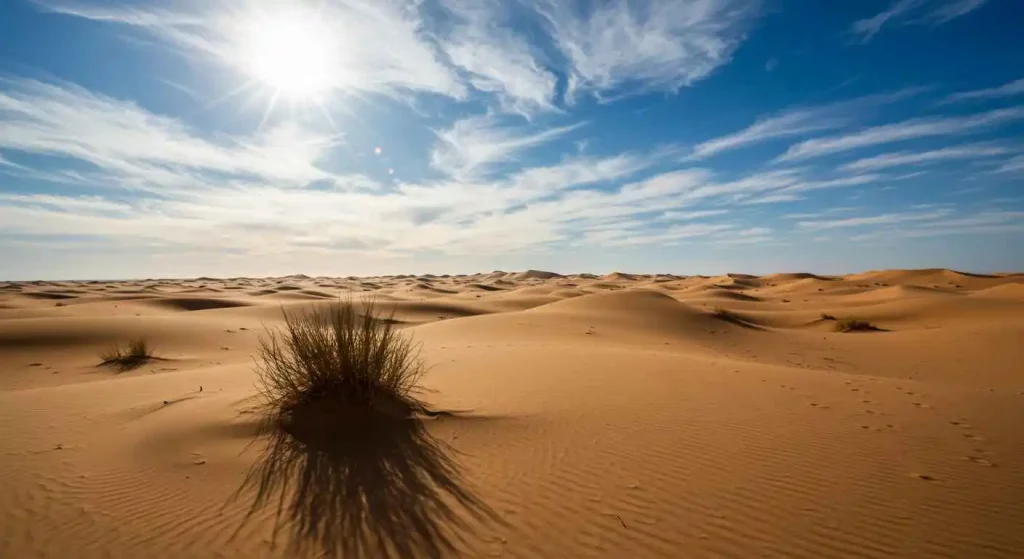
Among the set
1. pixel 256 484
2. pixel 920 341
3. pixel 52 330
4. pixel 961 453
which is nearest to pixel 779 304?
pixel 920 341

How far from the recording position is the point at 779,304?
25.2 m

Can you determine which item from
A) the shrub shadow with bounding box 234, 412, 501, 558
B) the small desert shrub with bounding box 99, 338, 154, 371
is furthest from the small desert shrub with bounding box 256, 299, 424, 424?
the small desert shrub with bounding box 99, 338, 154, 371

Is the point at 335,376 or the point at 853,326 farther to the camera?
the point at 853,326

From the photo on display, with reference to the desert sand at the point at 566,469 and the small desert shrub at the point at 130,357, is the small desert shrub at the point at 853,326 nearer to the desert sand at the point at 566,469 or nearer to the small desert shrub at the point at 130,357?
the desert sand at the point at 566,469

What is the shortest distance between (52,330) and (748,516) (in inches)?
651

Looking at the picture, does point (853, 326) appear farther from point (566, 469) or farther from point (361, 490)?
point (361, 490)

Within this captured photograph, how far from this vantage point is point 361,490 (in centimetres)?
352

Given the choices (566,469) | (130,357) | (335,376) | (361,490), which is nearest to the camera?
(361,490)

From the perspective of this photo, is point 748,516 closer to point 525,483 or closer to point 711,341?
point 525,483

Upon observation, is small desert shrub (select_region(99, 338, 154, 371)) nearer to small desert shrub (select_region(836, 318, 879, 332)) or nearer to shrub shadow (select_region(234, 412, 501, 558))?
shrub shadow (select_region(234, 412, 501, 558))

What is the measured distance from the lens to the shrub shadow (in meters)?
2.98

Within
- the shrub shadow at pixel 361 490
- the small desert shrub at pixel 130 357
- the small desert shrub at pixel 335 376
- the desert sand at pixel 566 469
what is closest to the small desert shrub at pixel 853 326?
the desert sand at pixel 566 469

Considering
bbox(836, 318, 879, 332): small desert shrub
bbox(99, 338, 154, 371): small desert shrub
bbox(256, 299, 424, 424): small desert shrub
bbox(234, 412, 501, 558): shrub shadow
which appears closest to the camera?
bbox(234, 412, 501, 558): shrub shadow

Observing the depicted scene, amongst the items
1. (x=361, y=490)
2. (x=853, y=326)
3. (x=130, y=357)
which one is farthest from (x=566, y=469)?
(x=853, y=326)
